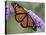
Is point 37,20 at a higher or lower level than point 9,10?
lower

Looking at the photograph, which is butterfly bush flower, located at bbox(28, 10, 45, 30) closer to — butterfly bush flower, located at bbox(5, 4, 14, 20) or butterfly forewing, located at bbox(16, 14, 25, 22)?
butterfly forewing, located at bbox(16, 14, 25, 22)

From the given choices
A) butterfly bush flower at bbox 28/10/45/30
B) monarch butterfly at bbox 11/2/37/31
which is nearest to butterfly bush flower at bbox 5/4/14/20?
monarch butterfly at bbox 11/2/37/31

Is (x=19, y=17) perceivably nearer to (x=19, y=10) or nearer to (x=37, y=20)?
(x=19, y=10)

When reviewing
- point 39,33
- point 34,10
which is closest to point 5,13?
point 34,10

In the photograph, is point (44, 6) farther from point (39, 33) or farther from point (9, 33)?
point (9, 33)

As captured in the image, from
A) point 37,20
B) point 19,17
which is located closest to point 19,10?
point 19,17

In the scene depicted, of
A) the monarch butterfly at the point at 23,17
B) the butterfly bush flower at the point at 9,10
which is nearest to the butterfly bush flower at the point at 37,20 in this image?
the monarch butterfly at the point at 23,17
